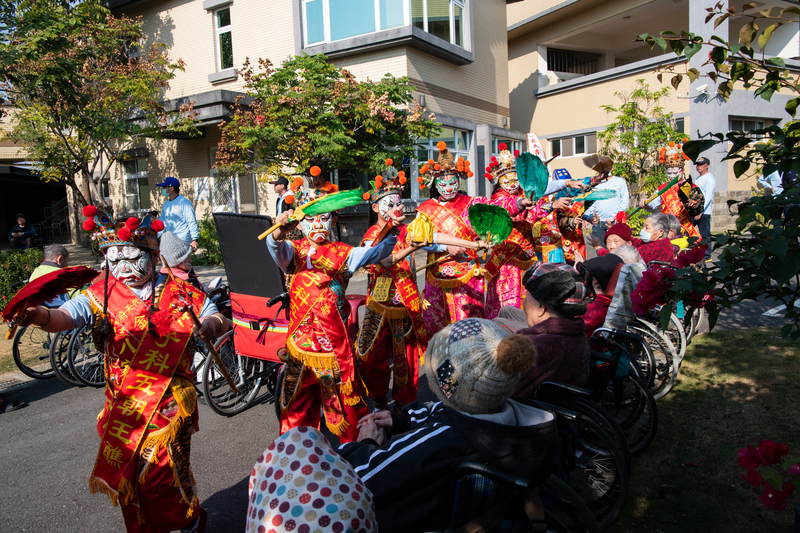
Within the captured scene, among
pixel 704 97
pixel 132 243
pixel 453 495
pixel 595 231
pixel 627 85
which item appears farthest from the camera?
pixel 627 85

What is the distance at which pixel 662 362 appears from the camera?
4.32 metres

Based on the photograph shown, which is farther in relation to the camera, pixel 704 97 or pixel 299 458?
pixel 704 97

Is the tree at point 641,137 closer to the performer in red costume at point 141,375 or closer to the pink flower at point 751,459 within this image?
the pink flower at point 751,459

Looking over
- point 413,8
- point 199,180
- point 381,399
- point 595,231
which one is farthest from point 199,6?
point 381,399

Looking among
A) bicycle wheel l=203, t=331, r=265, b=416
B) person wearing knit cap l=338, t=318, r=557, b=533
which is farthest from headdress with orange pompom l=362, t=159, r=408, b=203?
person wearing knit cap l=338, t=318, r=557, b=533

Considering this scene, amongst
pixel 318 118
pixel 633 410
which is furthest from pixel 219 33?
pixel 633 410

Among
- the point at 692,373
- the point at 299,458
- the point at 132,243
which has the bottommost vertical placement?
the point at 692,373

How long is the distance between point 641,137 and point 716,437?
500 inches

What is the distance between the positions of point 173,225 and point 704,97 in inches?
577

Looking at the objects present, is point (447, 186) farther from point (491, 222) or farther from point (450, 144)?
point (450, 144)

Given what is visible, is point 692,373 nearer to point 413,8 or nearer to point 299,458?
point 299,458

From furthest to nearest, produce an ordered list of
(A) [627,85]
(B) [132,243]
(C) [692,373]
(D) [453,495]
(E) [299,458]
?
(A) [627,85] < (C) [692,373] < (B) [132,243] < (D) [453,495] < (E) [299,458]

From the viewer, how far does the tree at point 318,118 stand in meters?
9.57

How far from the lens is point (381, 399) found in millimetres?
4266
